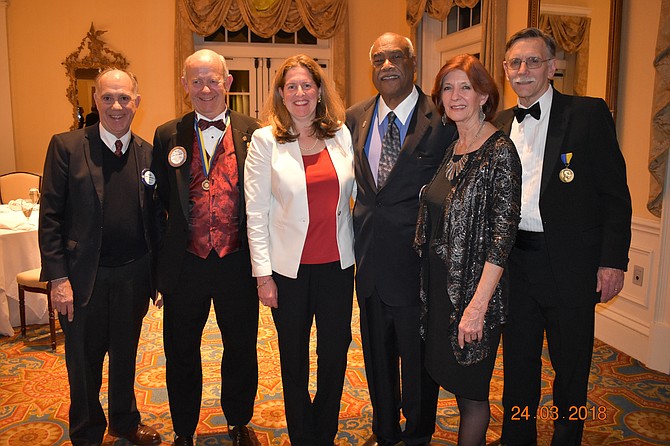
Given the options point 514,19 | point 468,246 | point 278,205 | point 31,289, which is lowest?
point 31,289

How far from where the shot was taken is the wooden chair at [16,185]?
20.6 feet

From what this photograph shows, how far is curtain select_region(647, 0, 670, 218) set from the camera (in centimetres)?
328

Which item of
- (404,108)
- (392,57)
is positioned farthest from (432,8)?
(404,108)

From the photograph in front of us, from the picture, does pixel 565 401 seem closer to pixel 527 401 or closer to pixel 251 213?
pixel 527 401

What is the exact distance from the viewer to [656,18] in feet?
11.5

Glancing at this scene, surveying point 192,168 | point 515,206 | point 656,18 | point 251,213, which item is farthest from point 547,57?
point 656,18

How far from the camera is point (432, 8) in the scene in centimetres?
629

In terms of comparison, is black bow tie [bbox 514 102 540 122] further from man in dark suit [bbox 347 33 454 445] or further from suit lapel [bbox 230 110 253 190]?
suit lapel [bbox 230 110 253 190]

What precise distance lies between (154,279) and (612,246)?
6.53 ft

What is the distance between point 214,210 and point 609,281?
166cm

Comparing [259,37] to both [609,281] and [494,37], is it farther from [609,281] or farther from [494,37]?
[609,281]

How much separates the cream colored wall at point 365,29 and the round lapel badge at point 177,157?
17.6 ft

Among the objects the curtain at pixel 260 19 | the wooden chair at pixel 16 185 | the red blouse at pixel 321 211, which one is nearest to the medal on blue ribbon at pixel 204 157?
the red blouse at pixel 321 211

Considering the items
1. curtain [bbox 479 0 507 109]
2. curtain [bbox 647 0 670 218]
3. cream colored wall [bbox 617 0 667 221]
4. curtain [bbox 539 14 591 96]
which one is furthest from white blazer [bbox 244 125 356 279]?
curtain [bbox 479 0 507 109]
